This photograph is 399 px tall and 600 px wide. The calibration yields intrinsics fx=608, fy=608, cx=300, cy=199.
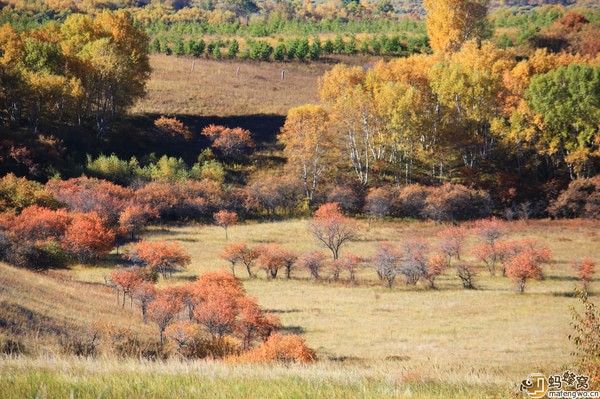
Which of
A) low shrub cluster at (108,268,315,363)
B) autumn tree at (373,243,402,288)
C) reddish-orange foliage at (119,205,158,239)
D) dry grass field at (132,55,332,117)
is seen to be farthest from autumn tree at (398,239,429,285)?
dry grass field at (132,55,332,117)

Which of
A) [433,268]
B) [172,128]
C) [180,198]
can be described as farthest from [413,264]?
[172,128]

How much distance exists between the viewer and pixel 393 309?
44.6 m

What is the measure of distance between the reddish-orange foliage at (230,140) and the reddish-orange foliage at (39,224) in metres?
27.2

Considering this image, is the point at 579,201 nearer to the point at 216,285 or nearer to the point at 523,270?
the point at 523,270

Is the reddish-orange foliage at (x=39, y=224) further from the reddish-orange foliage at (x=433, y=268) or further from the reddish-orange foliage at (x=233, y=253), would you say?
the reddish-orange foliage at (x=433, y=268)

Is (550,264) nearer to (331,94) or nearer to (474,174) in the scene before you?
(474,174)

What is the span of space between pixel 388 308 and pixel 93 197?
33168mm

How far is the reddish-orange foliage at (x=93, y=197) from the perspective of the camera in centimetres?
6117

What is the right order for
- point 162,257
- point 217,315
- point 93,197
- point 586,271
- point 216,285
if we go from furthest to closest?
1. point 93,197
2. point 162,257
3. point 586,271
4. point 216,285
5. point 217,315

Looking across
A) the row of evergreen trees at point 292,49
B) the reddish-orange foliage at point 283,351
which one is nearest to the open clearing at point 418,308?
the reddish-orange foliage at point 283,351

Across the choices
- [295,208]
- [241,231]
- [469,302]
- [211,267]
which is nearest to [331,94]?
[295,208]

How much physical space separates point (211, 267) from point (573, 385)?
45.6 meters

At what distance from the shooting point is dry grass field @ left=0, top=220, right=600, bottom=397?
108ft

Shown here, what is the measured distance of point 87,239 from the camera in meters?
53.2
